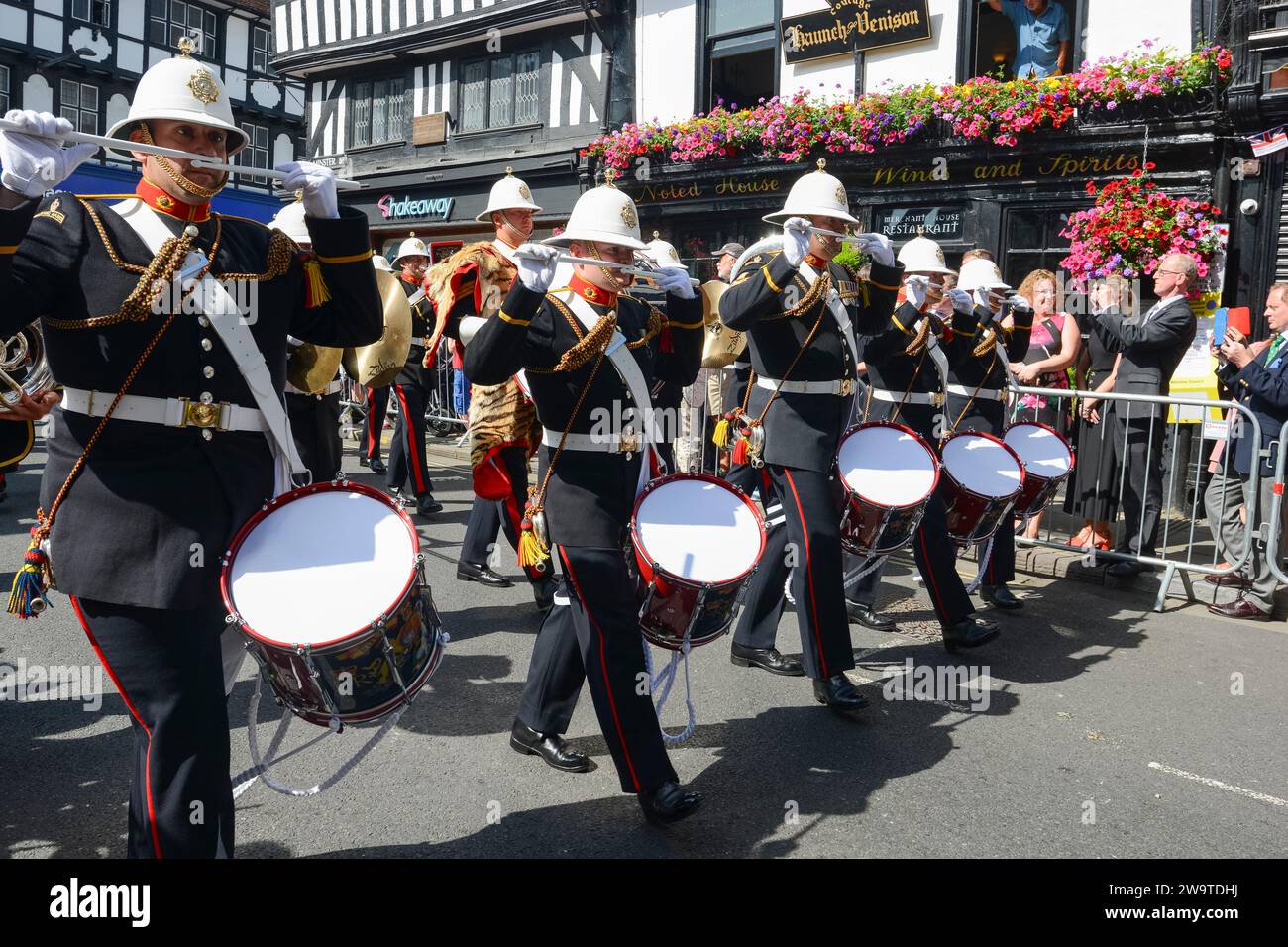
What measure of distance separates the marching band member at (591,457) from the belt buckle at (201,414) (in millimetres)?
979

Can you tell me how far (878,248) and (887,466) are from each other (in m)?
0.98

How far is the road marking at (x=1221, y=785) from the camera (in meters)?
3.96

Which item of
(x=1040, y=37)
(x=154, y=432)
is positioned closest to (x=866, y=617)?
(x=154, y=432)

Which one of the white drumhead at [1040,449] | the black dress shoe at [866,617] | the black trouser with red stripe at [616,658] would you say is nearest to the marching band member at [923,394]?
the black dress shoe at [866,617]

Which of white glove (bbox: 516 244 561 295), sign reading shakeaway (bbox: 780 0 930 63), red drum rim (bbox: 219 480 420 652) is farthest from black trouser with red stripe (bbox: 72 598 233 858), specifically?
sign reading shakeaway (bbox: 780 0 930 63)

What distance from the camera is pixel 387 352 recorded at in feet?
18.4

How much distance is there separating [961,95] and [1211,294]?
355cm

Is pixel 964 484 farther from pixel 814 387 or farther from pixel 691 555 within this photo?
pixel 691 555

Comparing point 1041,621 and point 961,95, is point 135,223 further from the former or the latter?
point 961,95

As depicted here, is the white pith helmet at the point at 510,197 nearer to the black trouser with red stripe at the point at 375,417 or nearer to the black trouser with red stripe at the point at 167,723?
the black trouser with red stripe at the point at 167,723

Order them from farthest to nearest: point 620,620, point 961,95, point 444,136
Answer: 1. point 444,136
2. point 961,95
3. point 620,620

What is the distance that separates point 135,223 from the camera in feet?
8.82

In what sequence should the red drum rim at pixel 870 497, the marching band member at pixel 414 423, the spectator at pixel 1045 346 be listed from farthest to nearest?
the marching band member at pixel 414 423
the spectator at pixel 1045 346
the red drum rim at pixel 870 497
